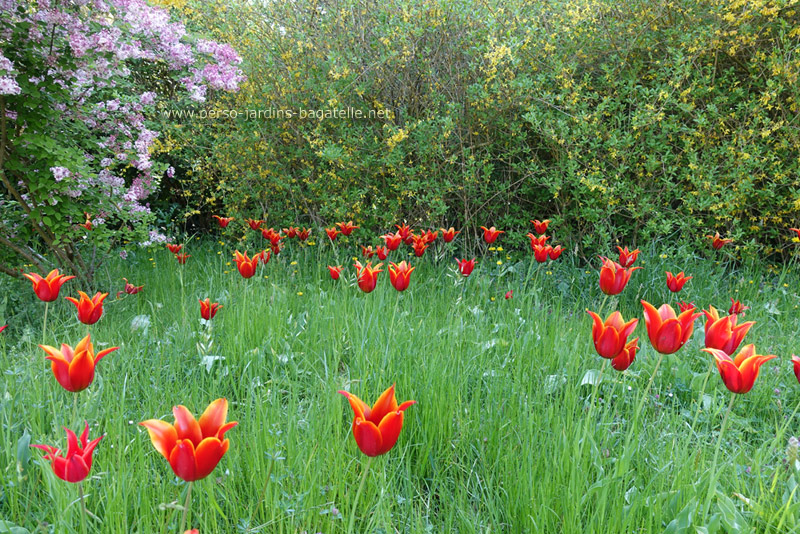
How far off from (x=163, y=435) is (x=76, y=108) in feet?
9.98

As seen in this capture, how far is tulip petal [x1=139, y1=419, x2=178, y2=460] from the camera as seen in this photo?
2.84ft

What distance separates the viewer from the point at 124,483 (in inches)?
53.6

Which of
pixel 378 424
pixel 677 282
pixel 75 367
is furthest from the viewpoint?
pixel 677 282

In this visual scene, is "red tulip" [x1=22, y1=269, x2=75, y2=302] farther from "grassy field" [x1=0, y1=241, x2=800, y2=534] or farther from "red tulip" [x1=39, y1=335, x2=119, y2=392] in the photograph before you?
"red tulip" [x1=39, y1=335, x2=119, y2=392]

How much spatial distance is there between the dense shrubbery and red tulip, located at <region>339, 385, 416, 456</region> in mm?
3211

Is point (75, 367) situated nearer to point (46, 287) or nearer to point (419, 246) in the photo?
point (46, 287)

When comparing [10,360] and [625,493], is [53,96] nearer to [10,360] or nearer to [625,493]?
[10,360]

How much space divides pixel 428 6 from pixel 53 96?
2595mm

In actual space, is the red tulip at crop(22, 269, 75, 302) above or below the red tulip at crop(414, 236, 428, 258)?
above

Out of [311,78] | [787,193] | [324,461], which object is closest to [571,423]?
[324,461]

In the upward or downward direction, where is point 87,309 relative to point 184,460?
downward

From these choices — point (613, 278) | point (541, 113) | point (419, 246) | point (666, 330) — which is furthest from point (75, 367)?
point (541, 113)

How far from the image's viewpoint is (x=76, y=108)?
327cm

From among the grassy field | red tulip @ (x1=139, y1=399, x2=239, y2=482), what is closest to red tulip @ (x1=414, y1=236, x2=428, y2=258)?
the grassy field
